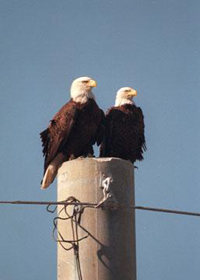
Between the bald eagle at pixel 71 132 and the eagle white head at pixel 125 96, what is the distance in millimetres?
678

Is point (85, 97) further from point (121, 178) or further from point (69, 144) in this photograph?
point (121, 178)

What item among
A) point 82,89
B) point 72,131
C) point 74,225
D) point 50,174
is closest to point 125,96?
point 82,89

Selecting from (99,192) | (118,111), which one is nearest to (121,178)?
(99,192)

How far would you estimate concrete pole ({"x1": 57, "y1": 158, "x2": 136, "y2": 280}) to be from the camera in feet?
13.6

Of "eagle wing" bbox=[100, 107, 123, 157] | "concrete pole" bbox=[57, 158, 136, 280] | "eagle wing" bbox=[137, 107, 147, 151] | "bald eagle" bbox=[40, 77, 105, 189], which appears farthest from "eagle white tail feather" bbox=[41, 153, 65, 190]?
"concrete pole" bbox=[57, 158, 136, 280]

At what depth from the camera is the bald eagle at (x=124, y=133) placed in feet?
25.8

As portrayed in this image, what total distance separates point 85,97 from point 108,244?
361cm

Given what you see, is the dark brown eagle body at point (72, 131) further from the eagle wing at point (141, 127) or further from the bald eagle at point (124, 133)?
the eagle wing at point (141, 127)

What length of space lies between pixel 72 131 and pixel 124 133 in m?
0.77

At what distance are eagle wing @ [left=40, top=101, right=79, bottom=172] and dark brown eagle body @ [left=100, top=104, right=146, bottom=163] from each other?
627mm

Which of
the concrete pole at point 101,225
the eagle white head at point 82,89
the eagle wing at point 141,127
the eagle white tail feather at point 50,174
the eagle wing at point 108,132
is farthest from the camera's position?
the eagle wing at point 141,127

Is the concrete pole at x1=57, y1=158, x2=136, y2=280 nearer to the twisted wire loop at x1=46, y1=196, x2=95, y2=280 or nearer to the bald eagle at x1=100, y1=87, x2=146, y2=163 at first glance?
the twisted wire loop at x1=46, y1=196, x2=95, y2=280

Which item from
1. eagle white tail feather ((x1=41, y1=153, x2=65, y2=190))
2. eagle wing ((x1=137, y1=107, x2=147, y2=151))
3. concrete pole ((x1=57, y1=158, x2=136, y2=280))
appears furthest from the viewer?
eagle wing ((x1=137, y1=107, x2=147, y2=151))

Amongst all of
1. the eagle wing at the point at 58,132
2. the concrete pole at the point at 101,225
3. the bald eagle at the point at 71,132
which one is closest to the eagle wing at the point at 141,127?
the bald eagle at the point at 71,132
